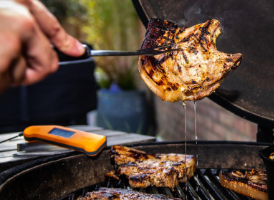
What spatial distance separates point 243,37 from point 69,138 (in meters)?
0.93

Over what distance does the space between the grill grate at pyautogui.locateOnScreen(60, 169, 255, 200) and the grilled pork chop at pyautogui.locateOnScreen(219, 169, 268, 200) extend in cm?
3

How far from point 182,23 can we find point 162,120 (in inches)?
159

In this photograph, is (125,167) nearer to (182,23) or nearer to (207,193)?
(207,193)

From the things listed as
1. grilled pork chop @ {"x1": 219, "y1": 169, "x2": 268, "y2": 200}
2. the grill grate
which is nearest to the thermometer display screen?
the grill grate

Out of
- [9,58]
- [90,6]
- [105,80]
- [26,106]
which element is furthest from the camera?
[90,6]

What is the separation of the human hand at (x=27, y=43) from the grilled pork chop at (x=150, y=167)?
0.75m

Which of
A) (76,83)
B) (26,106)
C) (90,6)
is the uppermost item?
(90,6)

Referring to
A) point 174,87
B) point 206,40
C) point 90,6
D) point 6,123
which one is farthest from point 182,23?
point 90,6

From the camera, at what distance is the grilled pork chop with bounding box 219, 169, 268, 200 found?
1297 millimetres

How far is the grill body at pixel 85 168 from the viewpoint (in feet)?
3.90

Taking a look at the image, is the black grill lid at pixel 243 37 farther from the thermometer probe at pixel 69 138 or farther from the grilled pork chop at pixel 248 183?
the thermometer probe at pixel 69 138

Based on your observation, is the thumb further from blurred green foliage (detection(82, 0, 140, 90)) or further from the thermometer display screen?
blurred green foliage (detection(82, 0, 140, 90))

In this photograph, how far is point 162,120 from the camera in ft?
18.1

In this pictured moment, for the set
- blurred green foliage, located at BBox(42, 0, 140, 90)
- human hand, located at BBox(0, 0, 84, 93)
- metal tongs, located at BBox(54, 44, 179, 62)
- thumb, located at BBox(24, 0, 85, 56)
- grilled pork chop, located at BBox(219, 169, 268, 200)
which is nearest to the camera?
human hand, located at BBox(0, 0, 84, 93)
